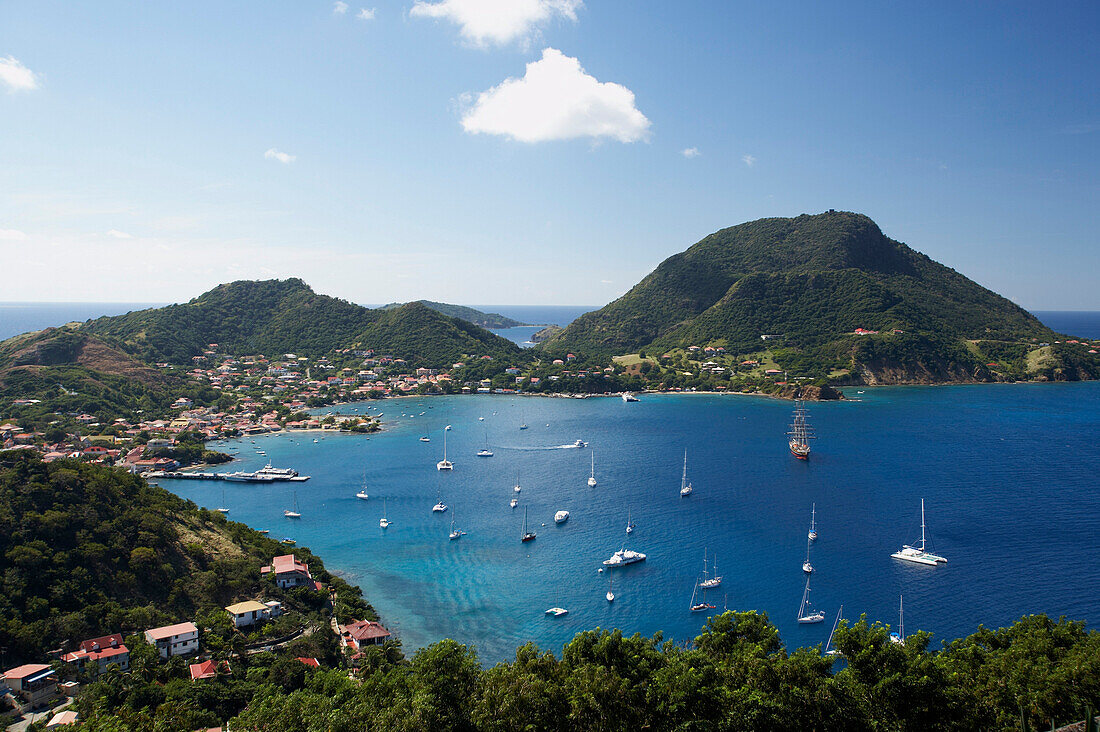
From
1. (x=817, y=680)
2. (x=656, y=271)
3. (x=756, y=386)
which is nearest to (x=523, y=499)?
(x=817, y=680)

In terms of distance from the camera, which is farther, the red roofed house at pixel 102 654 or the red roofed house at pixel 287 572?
the red roofed house at pixel 287 572

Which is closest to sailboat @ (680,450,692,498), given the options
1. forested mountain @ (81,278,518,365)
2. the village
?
the village

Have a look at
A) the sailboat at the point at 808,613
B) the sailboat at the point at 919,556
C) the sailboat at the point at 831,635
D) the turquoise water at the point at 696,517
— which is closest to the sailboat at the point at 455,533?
the turquoise water at the point at 696,517

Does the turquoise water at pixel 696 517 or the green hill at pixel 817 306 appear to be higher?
the green hill at pixel 817 306

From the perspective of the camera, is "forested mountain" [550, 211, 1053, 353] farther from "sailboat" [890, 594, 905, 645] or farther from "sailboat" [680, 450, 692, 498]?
"sailboat" [890, 594, 905, 645]

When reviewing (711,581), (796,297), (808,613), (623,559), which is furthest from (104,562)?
(796,297)

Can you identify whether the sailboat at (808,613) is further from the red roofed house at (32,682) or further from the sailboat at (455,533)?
the red roofed house at (32,682)
